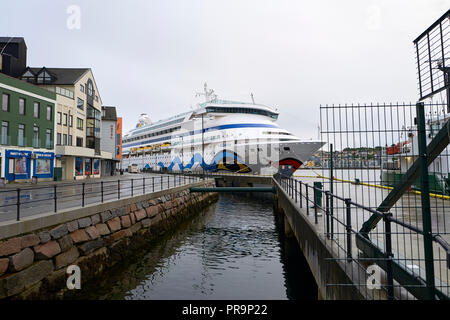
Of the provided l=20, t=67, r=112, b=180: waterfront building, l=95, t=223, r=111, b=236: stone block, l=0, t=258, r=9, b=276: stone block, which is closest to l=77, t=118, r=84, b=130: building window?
l=20, t=67, r=112, b=180: waterfront building

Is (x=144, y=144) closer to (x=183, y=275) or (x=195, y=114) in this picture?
(x=195, y=114)

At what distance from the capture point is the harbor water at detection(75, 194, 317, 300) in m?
8.83

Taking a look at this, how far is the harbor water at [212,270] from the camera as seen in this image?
883cm

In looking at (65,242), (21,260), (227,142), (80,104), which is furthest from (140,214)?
(227,142)

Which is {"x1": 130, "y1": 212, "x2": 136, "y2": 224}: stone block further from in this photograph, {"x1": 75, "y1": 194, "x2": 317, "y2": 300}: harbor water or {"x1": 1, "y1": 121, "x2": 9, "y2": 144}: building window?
{"x1": 1, "y1": 121, "x2": 9, "y2": 144}: building window

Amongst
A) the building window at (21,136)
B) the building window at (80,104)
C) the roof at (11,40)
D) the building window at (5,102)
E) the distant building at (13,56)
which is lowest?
the building window at (21,136)

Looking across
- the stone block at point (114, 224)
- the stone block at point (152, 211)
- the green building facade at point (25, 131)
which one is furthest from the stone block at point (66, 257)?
the green building facade at point (25, 131)

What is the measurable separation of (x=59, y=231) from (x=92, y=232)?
60.2 inches

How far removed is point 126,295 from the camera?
844 cm

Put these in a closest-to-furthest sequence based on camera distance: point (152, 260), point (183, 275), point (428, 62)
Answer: point (428, 62)
point (183, 275)
point (152, 260)

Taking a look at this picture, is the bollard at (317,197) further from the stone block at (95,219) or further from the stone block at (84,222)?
the stone block at (95,219)

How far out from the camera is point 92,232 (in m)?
9.66

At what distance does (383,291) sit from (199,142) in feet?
153
